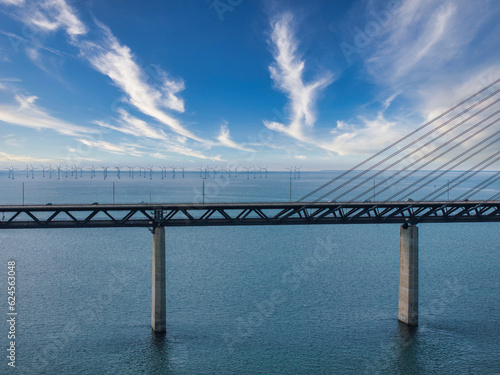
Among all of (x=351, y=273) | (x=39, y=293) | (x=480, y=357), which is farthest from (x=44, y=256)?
(x=480, y=357)

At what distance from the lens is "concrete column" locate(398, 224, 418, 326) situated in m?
39.5

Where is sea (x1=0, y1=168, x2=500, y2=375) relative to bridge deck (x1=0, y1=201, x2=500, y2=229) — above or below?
below

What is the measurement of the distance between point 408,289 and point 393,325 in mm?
4042

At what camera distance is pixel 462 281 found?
52938mm

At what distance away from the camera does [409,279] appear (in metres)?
39.8

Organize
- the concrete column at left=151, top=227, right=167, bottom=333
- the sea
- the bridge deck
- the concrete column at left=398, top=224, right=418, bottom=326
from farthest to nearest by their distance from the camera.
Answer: the concrete column at left=398, top=224, right=418, bottom=326 < the bridge deck < the concrete column at left=151, top=227, right=167, bottom=333 < the sea

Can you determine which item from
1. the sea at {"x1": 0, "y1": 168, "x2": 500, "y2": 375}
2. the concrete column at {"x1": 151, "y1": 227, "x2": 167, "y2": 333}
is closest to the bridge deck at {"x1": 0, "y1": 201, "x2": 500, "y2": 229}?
the concrete column at {"x1": 151, "y1": 227, "x2": 167, "y2": 333}

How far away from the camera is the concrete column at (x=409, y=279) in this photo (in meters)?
39.5

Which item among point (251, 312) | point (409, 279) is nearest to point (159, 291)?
point (251, 312)

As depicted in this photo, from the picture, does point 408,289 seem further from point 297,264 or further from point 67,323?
point 67,323

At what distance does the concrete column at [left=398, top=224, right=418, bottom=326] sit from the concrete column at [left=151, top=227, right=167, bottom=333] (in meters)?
24.7

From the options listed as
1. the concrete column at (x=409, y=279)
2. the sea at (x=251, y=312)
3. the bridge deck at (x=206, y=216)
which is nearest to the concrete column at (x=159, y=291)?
the sea at (x=251, y=312)

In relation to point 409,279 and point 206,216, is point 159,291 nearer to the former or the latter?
point 206,216

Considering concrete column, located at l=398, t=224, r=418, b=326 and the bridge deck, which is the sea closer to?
concrete column, located at l=398, t=224, r=418, b=326
